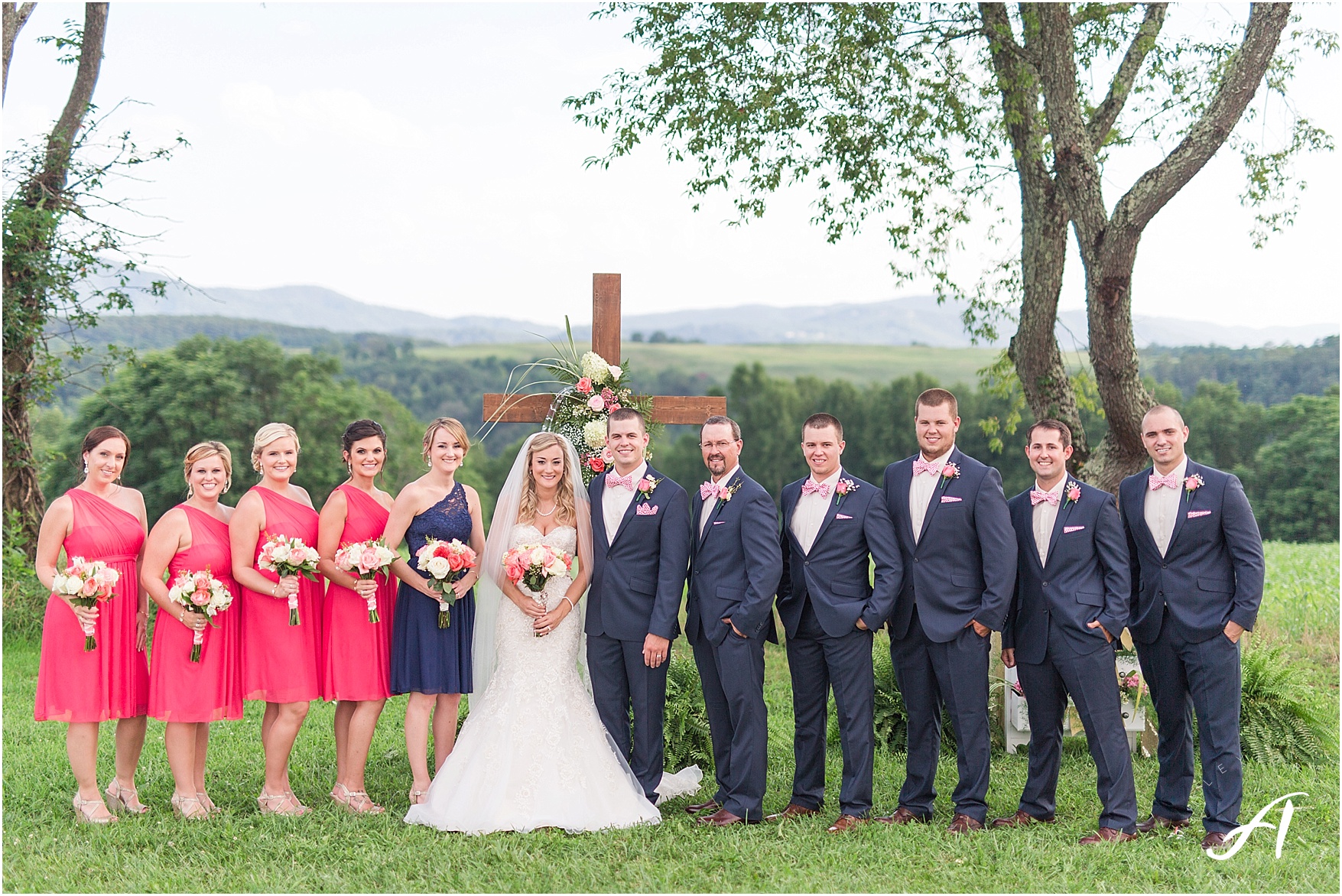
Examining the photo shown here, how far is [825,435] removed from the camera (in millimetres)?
5738

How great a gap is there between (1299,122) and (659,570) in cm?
991

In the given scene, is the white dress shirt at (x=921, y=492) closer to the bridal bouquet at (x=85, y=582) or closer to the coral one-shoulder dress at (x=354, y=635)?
the coral one-shoulder dress at (x=354, y=635)

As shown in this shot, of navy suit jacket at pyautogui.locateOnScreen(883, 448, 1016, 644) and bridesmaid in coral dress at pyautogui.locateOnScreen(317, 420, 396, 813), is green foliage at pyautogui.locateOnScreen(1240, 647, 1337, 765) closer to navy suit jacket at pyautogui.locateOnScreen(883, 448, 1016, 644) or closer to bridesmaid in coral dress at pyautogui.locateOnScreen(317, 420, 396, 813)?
navy suit jacket at pyautogui.locateOnScreen(883, 448, 1016, 644)

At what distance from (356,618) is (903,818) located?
327 centimetres

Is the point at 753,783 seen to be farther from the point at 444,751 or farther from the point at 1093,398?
the point at 1093,398

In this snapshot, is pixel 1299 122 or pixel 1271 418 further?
pixel 1271 418

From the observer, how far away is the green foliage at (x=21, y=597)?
12.4 m

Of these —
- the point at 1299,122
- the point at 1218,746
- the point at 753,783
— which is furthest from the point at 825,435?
the point at 1299,122

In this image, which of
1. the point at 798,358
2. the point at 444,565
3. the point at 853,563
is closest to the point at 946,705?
the point at 853,563

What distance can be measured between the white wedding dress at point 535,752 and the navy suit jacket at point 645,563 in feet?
0.89

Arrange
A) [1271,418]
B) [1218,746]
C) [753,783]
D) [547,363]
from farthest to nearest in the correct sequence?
[1271,418] → [547,363] → [753,783] → [1218,746]

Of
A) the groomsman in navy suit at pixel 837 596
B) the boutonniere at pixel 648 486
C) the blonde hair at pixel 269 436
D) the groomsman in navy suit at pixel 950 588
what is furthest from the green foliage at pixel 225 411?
the groomsman in navy suit at pixel 950 588

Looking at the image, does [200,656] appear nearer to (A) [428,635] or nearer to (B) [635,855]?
(A) [428,635]

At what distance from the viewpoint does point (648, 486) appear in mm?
5977
